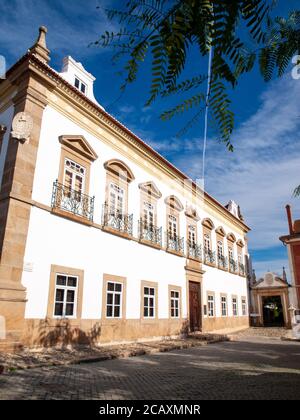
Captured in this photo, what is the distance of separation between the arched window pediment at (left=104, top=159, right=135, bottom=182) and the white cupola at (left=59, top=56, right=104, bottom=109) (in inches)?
100

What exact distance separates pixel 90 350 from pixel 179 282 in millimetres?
7350

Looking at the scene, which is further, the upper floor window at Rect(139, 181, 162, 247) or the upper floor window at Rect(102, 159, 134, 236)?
the upper floor window at Rect(139, 181, 162, 247)

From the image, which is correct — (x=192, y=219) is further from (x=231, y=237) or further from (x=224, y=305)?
(x=231, y=237)

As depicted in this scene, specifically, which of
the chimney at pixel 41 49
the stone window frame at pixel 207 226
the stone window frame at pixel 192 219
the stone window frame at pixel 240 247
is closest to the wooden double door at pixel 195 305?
the stone window frame at pixel 192 219

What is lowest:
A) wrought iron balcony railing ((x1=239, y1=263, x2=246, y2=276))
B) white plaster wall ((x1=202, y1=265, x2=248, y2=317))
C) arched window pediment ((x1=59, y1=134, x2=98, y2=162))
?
white plaster wall ((x1=202, y1=265, x2=248, y2=317))

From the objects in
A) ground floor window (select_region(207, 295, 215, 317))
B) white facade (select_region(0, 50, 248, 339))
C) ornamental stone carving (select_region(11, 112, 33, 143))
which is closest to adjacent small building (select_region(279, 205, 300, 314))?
ground floor window (select_region(207, 295, 215, 317))

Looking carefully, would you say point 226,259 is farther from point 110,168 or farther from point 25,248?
point 25,248

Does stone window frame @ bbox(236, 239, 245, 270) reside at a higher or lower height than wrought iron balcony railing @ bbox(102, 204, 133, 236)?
higher

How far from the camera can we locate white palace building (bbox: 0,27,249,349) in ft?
30.7

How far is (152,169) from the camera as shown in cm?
1633

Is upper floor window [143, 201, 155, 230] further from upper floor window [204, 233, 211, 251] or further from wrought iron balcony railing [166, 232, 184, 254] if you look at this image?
upper floor window [204, 233, 211, 251]

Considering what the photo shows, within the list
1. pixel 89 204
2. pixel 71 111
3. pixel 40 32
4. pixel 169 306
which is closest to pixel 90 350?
pixel 89 204

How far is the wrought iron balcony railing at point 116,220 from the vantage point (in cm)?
1248

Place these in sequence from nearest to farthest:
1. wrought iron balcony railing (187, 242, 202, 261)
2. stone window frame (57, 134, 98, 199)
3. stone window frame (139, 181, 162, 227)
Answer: stone window frame (57, 134, 98, 199), stone window frame (139, 181, 162, 227), wrought iron balcony railing (187, 242, 202, 261)
